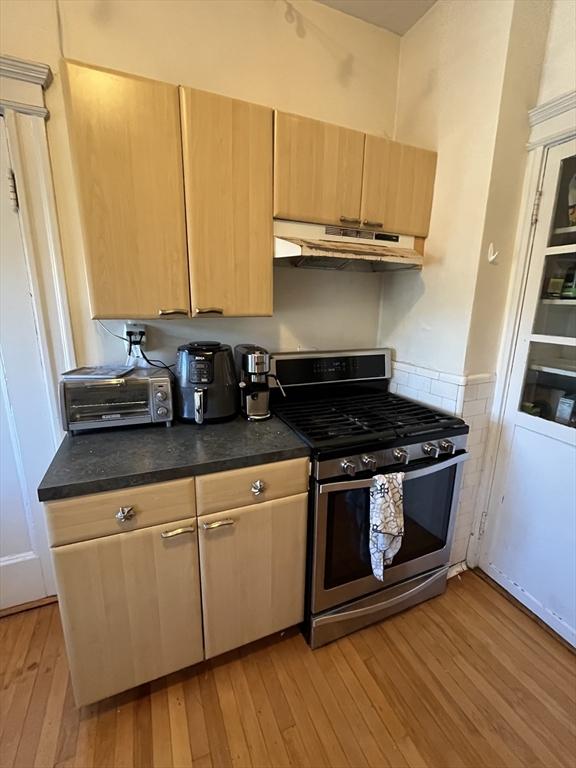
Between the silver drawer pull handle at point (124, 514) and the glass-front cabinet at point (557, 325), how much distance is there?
1760 mm

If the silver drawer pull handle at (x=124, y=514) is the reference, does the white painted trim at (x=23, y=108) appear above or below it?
above

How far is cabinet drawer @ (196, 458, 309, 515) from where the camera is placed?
120 centimetres

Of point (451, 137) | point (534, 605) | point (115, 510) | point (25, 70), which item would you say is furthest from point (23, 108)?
point (534, 605)

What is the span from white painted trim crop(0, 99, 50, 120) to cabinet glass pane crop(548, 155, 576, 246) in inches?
81.3

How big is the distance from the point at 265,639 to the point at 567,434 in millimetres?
1594

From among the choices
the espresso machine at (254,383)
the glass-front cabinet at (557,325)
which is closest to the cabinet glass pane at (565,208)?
the glass-front cabinet at (557,325)

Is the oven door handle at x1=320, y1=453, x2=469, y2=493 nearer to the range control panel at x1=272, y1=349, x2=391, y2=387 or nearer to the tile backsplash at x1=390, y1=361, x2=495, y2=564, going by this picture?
the tile backsplash at x1=390, y1=361, x2=495, y2=564

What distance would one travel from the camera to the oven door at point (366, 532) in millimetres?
1370

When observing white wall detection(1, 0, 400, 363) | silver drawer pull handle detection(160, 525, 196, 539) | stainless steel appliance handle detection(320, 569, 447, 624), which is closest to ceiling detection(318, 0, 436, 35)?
white wall detection(1, 0, 400, 363)

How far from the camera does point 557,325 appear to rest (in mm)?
1586

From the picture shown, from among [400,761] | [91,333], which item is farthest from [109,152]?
[400,761]

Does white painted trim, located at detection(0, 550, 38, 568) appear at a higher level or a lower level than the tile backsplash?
lower

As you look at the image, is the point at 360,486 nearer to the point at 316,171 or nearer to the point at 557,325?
the point at 557,325

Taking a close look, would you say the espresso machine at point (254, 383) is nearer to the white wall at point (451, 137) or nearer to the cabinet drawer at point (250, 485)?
the cabinet drawer at point (250, 485)
